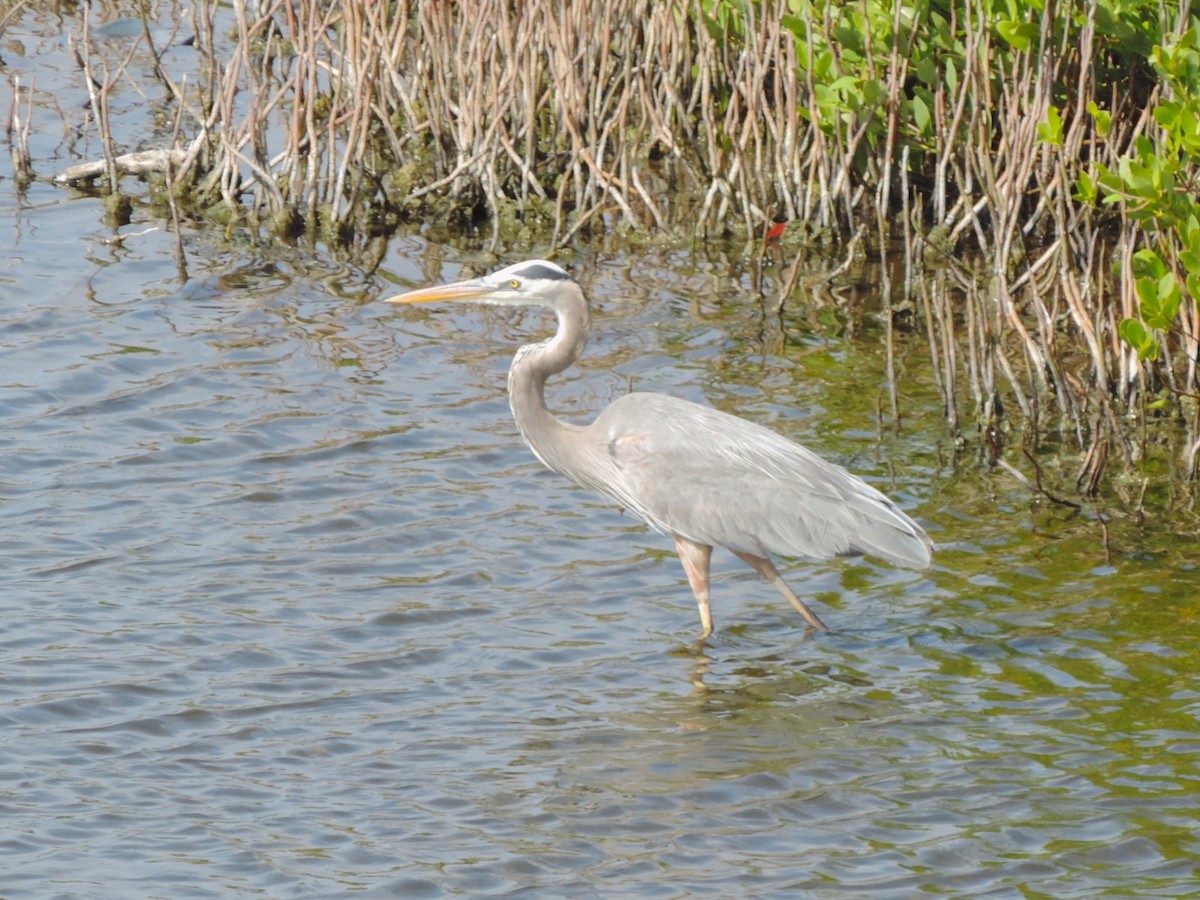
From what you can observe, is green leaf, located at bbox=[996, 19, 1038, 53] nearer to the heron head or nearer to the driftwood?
the heron head

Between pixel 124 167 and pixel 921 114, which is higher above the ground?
pixel 921 114

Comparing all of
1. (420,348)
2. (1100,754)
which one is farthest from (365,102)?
(1100,754)

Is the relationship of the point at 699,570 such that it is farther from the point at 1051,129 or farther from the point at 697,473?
the point at 1051,129

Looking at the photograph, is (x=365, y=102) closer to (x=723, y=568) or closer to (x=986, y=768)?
(x=723, y=568)

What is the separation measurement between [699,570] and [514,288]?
1.33m

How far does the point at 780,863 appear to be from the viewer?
448 centimetres

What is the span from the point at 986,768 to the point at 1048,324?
2461mm

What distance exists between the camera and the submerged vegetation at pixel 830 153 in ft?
23.0

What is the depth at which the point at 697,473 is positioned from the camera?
626 cm

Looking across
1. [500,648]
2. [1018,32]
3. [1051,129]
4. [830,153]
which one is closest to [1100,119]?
[1051,129]

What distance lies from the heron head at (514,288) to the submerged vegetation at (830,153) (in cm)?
163

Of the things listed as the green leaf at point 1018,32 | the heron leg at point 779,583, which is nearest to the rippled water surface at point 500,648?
the heron leg at point 779,583

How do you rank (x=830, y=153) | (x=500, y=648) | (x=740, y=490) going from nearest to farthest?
1. (x=500, y=648)
2. (x=740, y=490)
3. (x=830, y=153)

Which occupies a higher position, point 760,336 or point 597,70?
point 597,70
